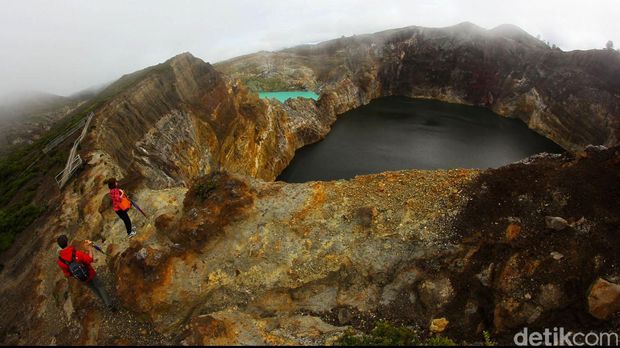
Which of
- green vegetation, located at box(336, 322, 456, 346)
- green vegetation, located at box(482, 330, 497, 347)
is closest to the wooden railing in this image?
green vegetation, located at box(336, 322, 456, 346)

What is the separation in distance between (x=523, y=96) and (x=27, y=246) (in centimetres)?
10255

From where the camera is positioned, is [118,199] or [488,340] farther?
[118,199]

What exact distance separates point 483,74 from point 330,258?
107 m

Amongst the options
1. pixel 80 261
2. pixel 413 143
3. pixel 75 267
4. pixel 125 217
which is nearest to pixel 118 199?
pixel 125 217

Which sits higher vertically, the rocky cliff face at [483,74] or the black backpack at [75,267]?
the black backpack at [75,267]

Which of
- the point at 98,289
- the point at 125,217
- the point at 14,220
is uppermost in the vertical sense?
the point at 125,217

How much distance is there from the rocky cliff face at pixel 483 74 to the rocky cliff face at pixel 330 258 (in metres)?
69.4

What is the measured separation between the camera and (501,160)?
216 ft

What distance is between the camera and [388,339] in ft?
44.7

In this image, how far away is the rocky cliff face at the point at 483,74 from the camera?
7638 cm

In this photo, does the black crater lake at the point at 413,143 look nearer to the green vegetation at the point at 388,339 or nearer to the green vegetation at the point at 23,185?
the green vegetation at the point at 23,185

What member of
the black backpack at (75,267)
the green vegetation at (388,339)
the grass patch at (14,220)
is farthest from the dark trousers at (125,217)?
the green vegetation at (388,339)

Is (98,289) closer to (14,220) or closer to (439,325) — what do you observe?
(14,220)

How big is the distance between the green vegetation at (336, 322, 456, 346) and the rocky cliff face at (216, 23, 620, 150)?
7621 centimetres
